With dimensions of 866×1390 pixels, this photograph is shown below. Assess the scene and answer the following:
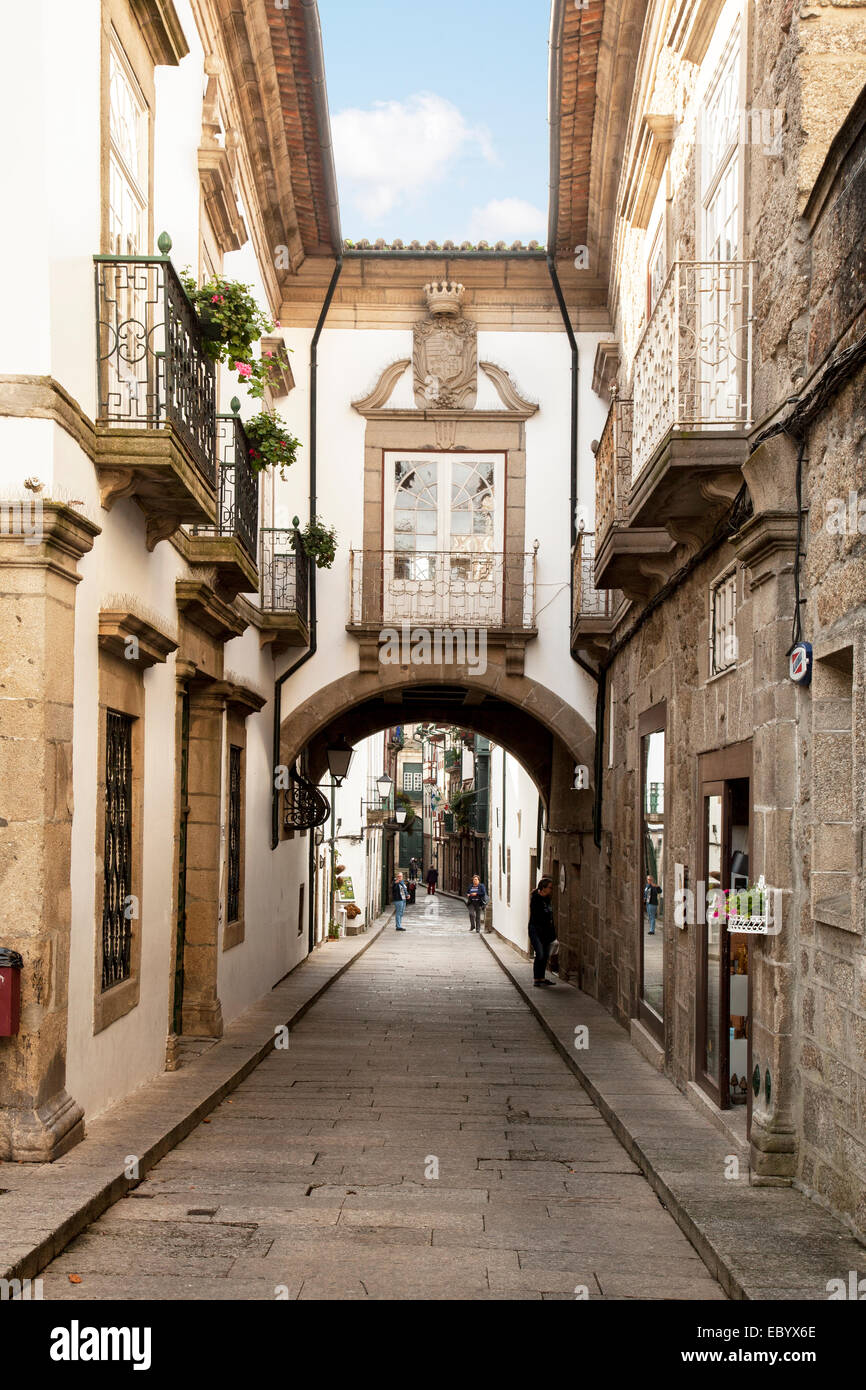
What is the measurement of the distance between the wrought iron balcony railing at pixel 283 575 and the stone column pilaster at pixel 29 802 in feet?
25.4

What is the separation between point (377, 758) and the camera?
40938 millimetres

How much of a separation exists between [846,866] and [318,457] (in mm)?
11083

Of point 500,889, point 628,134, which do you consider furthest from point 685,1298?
point 500,889

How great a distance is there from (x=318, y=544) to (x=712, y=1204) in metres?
10.1

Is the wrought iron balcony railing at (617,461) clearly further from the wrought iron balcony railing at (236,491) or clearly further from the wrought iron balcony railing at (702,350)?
the wrought iron balcony railing at (236,491)

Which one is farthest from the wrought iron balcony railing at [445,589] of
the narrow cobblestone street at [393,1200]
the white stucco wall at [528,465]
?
the narrow cobblestone street at [393,1200]

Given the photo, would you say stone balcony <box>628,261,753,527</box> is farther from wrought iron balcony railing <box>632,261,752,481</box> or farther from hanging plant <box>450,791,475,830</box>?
hanging plant <box>450,791,475,830</box>

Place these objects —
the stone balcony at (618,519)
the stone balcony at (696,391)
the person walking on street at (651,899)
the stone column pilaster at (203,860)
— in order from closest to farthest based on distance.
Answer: the stone balcony at (696,391) < the stone balcony at (618,519) < the person walking on street at (651,899) < the stone column pilaster at (203,860)

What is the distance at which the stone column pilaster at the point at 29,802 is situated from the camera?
6594 mm

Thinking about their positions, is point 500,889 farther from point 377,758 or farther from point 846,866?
point 846,866

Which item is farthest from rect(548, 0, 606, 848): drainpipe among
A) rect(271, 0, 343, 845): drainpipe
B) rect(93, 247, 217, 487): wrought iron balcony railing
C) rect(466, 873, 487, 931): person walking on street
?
rect(466, 873, 487, 931): person walking on street

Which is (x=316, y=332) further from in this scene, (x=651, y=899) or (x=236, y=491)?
(x=651, y=899)

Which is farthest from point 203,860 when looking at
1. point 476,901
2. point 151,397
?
point 476,901

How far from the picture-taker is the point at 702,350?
26.8 ft
